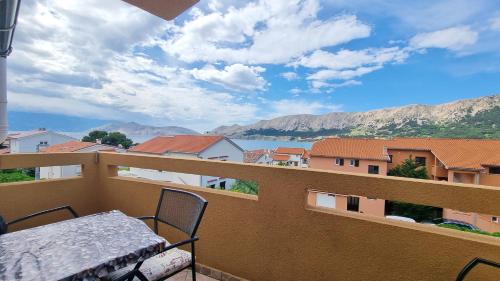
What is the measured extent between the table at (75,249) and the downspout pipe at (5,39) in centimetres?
191

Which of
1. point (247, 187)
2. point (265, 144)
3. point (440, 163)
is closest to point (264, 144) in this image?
point (265, 144)

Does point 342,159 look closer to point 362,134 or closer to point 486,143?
point 362,134

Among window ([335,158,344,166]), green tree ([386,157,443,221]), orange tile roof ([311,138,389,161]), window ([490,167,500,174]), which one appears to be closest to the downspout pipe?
green tree ([386,157,443,221])

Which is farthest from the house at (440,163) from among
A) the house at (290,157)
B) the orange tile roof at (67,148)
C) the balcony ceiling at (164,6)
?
the orange tile roof at (67,148)

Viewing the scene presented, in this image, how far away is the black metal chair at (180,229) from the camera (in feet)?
4.88

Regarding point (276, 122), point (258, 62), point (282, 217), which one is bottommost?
point (282, 217)

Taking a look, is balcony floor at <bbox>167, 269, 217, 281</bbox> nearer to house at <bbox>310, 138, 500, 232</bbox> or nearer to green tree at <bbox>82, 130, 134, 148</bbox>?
house at <bbox>310, 138, 500, 232</bbox>

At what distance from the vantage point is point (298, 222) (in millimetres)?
1955

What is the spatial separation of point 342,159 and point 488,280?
12.1 metres

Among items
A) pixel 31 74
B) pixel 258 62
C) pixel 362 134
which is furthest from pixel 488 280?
pixel 258 62

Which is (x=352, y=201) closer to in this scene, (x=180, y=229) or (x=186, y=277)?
(x=180, y=229)

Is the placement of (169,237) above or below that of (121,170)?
below

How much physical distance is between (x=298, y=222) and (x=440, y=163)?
230 inches

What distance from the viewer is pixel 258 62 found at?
67.7 ft
